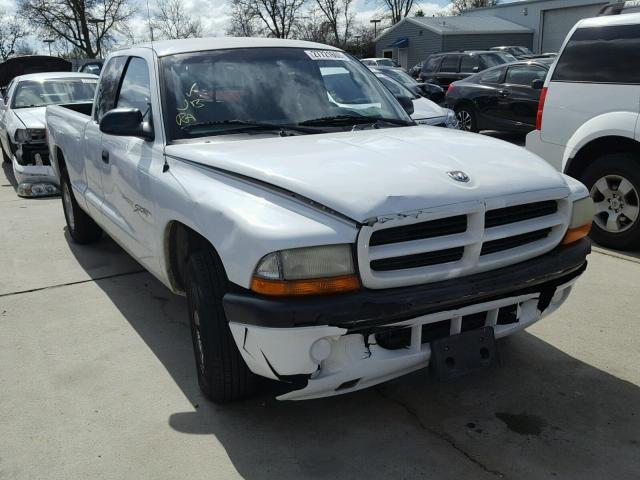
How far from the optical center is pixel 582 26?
5738 millimetres

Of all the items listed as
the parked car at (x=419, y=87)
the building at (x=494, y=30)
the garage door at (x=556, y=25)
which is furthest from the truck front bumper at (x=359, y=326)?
the building at (x=494, y=30)

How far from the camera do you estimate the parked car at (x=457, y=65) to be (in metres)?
18.0

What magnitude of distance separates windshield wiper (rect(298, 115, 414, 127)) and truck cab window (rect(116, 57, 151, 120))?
3.30ft

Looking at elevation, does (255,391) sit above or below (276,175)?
below

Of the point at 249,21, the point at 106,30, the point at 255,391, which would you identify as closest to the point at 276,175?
the point at 255,391

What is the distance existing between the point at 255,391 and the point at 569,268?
5.40 ft

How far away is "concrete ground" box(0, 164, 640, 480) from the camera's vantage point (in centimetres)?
270

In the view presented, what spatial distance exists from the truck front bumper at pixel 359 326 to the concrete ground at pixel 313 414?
0.40m

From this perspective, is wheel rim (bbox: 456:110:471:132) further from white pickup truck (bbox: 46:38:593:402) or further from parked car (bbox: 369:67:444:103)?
white pickup truck (bbox: 46:38:593:402)

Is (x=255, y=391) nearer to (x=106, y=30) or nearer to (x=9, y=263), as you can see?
(x=9, y=263)

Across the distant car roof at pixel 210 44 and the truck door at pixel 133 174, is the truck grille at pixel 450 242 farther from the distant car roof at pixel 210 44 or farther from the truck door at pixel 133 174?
the distant car roof at pixel 210 44

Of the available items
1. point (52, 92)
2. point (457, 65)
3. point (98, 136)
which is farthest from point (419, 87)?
point (457, 65)

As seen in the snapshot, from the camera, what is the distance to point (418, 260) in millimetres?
2604

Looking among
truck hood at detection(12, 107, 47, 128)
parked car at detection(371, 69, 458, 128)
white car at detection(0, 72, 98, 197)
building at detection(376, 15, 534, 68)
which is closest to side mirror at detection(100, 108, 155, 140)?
white car at detection(0, 72, 98, 197)
